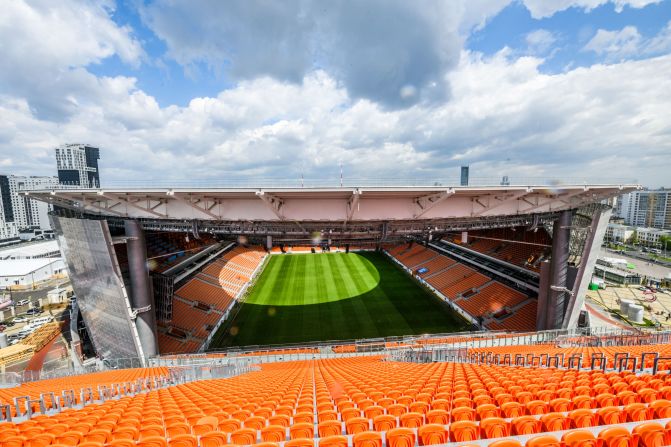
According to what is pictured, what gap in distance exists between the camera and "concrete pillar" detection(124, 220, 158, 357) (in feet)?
46.8

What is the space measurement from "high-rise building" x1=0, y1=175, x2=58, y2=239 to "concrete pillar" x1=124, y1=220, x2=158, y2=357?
320ft

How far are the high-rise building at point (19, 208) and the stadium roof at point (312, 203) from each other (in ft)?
321

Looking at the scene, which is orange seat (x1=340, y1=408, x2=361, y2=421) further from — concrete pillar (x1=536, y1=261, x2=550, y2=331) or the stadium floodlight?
concrete pillar (x1=536, y1=261, x2=550, y2=331)

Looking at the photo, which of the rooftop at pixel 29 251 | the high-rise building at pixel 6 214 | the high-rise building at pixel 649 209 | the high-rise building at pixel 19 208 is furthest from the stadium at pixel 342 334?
the high-rise building at pixel 649 209

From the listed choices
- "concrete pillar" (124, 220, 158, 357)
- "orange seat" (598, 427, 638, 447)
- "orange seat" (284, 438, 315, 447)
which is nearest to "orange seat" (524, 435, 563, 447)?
"orange seat" (598, 427, 638, 447)

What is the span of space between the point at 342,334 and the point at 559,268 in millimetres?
14754

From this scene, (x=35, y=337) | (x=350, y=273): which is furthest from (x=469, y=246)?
(x=35, y=337)

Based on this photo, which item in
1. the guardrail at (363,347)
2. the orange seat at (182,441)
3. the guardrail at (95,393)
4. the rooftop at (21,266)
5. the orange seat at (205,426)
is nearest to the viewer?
the orange seat at (182,441)

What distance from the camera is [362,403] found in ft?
16.4

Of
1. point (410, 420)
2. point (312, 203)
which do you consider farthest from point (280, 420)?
point (312, 203)

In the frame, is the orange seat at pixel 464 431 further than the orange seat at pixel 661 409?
No

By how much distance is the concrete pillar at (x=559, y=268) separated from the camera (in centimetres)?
1639

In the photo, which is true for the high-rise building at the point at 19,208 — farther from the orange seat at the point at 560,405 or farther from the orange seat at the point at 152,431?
the orange seat at the point at 560,405

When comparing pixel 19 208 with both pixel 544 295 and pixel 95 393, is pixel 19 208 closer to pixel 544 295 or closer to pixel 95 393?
pixel 95 393
